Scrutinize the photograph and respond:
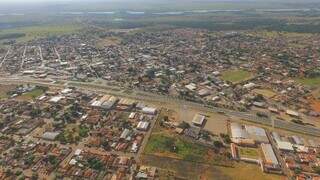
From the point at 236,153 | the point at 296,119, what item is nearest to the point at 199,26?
the point at 296,119

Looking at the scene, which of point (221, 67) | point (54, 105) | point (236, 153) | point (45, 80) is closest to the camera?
point (236, 153)

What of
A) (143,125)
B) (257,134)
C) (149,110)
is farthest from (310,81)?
(143,125)

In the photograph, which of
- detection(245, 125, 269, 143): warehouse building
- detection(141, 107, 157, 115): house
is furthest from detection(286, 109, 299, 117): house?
detection(141, 107, 157, 115): house

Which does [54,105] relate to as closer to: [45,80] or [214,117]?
[45,80]

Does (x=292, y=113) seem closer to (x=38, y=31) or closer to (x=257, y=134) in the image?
(x=257, y=134)

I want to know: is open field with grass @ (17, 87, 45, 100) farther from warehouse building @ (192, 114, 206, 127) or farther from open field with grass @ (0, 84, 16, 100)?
warehouse building @ (192, 114, 206, 127)

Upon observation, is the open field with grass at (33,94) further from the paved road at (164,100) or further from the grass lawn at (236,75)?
the grass lawn at (236,75)
